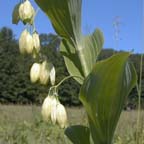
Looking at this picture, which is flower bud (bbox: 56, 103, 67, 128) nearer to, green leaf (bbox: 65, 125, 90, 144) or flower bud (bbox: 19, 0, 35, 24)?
green leaf (bbox: 65, 125, 90, 144)

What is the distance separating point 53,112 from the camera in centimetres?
105

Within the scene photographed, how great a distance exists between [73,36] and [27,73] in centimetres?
629

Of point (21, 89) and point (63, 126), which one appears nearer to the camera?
point (63, 126)

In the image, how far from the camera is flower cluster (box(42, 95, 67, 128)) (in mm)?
1049

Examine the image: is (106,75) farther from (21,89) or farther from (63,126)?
(21,89)

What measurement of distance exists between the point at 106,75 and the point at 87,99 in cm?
7

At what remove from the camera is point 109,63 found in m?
0.91

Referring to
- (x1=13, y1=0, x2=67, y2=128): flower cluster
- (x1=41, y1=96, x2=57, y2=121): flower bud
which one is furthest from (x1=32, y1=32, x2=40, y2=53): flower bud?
(x1=41, y1=96, x2=57, y2=121): flower bud

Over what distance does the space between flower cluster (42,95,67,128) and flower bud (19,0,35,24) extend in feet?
0.61

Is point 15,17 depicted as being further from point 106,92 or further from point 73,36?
point 106,92

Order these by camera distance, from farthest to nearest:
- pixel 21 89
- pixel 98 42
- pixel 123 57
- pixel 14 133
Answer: pixel 21 89, pixel 14 133, pixel 98 42, pixel 123 57

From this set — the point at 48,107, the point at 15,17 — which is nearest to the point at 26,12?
the point at 15,17

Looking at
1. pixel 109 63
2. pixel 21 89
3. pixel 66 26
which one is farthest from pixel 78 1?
pixel 21 89

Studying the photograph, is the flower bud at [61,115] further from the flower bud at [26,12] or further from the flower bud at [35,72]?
the flower bud at [26,12]
